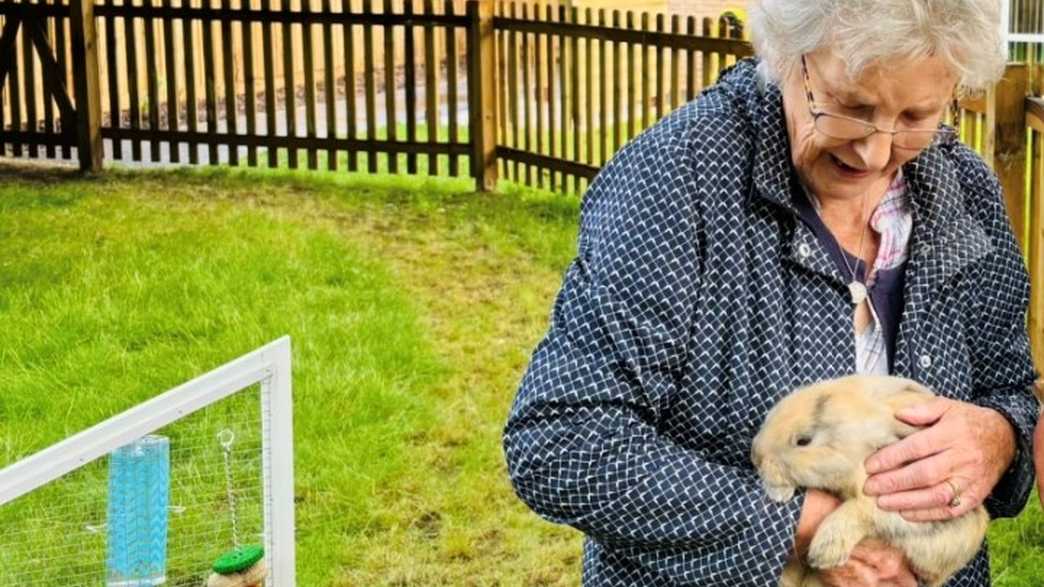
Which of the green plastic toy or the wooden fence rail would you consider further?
the wooden fence rail

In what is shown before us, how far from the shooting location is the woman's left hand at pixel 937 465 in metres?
2.46

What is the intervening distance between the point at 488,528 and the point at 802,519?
3.75 meters

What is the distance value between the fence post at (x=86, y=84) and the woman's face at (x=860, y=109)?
1101 centimetres

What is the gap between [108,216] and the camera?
10.8m

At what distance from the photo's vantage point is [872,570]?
8.16 feet

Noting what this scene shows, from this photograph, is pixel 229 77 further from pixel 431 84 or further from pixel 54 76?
pixel 431 84

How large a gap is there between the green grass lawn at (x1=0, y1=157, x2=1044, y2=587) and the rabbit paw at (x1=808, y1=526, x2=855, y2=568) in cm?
334

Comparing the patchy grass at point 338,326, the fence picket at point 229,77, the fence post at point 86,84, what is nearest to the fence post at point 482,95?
the patchy grass at point 338,326

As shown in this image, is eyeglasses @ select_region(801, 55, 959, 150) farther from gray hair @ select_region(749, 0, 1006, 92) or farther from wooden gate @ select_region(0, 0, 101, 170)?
wooden gate @ select_region(0, 0, 101, 170)

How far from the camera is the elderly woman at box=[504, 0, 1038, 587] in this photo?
238 centimetres

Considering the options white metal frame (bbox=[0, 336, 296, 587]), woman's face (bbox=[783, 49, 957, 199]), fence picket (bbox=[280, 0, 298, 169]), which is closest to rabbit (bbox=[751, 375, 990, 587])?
woman's face (bbox=[783, 49, 957, 199])

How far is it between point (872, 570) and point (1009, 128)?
4936 millimetres

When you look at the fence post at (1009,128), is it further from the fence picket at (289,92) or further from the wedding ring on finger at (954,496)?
the fence picket at (289,92)

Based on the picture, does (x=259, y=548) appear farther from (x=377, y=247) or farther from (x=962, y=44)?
(x=377, y=247)
